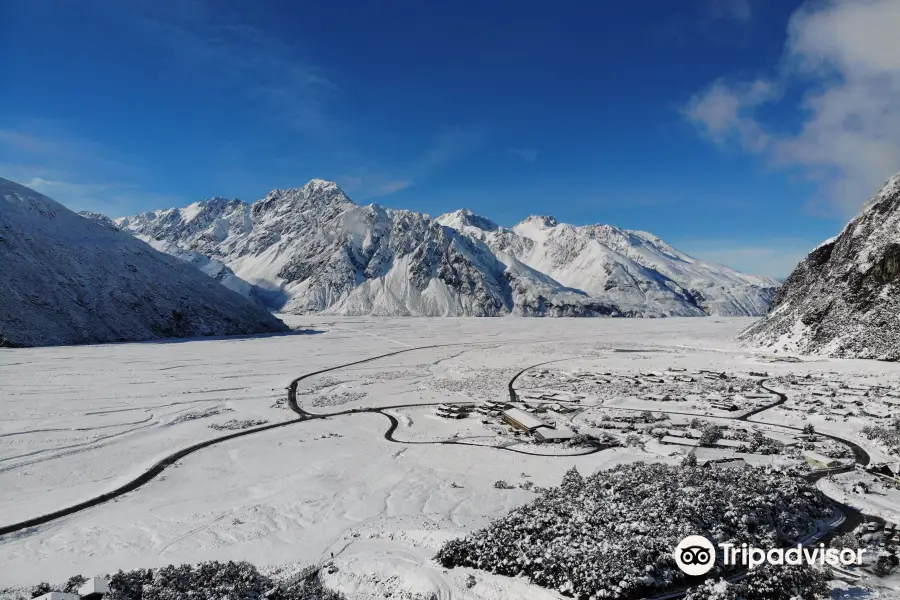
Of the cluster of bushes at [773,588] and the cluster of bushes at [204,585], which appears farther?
the cluster of bushes at [204,585]

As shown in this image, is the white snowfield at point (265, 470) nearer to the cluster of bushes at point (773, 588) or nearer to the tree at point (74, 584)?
the tree at point (74, 584)

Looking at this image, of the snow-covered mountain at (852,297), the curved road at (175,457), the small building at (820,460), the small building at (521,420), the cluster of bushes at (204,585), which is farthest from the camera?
the snow-covered mountain at (852,297)

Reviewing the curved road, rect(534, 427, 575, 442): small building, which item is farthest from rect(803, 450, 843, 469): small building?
rect(534, 427, 575, 442): small building

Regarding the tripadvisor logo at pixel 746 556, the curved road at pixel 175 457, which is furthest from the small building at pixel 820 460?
the tripadvisor logo at pixel 746 556

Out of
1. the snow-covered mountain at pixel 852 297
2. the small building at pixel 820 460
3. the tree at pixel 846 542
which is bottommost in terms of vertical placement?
the small building at pixel 820 460

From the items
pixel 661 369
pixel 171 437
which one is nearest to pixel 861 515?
pixel 171 437

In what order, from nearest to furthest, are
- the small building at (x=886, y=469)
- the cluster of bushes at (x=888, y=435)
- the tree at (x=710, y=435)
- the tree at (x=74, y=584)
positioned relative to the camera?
the tree at (x=74, y=584)
the small building at (x=886, y=469)
the cluster of bushes at (x=888, y=435)
the tree at (x=710, y=435)

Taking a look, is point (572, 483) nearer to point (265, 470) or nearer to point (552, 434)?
point (552, 434)

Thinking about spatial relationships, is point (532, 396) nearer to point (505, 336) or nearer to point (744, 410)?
point (744, 410)
